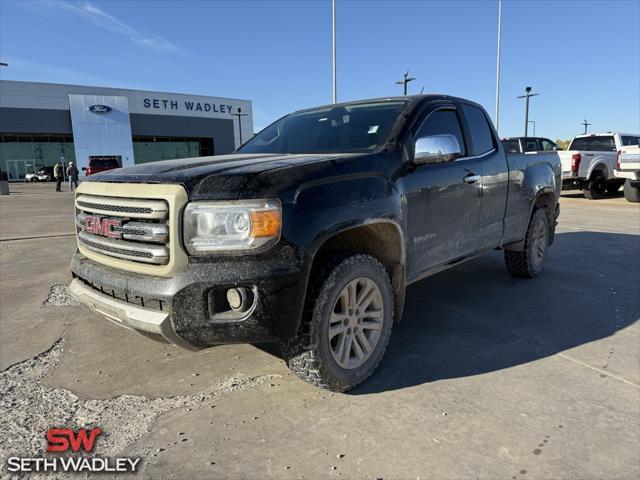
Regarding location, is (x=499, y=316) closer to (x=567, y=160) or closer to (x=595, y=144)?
(x=567, y=160)

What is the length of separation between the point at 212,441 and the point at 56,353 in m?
1.84

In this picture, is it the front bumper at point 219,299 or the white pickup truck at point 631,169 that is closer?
the front bumper at point 219,299

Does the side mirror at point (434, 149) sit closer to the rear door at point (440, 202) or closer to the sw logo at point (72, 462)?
the rear door at point (440, 202)

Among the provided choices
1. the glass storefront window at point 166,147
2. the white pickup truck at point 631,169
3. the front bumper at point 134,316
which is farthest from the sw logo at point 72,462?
the glass storefront window at point 166,147

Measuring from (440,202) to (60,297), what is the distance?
4.05 meters

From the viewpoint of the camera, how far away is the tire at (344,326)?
251cm

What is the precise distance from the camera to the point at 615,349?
337 centimetres

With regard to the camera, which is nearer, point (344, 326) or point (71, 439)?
point (71, 439)

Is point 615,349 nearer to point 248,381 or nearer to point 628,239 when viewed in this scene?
point 248,381

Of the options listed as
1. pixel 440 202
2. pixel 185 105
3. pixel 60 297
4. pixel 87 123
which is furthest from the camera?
pixel 185 105

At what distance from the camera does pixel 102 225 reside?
2654 mm

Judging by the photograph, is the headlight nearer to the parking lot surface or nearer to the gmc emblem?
the gmc emblem

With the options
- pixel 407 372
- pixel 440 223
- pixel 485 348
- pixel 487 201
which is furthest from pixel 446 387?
pixel 487 201

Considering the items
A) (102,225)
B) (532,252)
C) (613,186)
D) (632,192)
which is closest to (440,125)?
(532,252)
